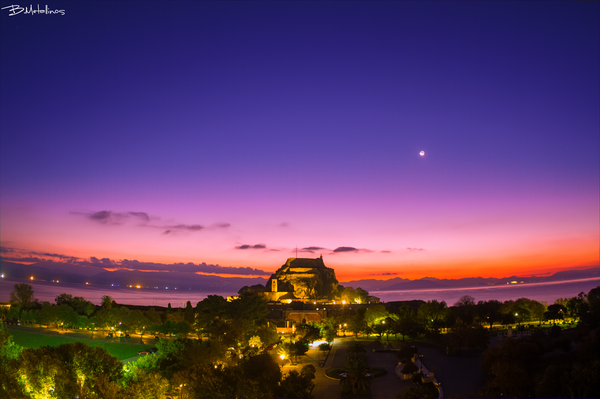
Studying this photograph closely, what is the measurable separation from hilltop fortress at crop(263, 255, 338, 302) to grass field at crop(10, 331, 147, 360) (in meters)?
51.1

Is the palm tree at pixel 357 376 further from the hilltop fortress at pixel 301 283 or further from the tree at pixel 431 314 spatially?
the hilltop fortress at pixel 301 283

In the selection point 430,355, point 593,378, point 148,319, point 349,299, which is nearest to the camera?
point 593,378

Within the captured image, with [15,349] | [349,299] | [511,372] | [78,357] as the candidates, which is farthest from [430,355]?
[349,299]

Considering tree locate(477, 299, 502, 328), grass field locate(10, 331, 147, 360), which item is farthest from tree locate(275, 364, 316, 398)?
tree locate(477, 299, 502, 328)

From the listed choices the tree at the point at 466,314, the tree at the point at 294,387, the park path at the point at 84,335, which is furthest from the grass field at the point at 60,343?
the tree at the point at 466,314

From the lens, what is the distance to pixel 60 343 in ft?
149

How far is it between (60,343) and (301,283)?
62579 millimetres

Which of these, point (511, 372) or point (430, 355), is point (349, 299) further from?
point (511, 372)

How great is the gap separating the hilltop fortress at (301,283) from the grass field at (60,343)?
51.1 meters

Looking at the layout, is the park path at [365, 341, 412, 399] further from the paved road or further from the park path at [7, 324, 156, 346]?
the park path at [7, 324, 156, 346]

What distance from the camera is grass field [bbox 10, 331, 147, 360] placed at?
4277 centimetres

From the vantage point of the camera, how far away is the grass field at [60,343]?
4277 centimetres

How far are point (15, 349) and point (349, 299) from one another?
252ft

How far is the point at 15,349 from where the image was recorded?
2666 cm
